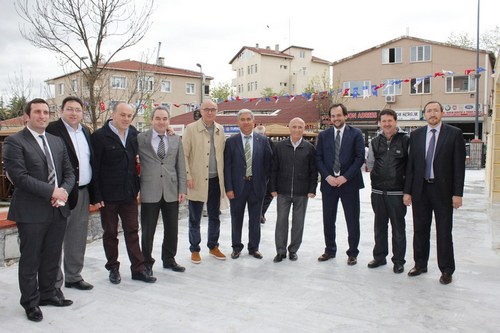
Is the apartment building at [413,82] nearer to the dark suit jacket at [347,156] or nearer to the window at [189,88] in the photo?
the window at [189,88]

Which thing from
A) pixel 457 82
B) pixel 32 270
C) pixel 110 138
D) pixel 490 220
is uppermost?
pixel 457 82

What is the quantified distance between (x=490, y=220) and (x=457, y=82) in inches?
938

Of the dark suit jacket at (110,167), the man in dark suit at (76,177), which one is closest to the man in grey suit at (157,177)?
the dark suit jacket at (110,167)

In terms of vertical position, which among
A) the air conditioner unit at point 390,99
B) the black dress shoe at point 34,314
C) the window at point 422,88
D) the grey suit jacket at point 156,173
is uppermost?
the window at point 422,88

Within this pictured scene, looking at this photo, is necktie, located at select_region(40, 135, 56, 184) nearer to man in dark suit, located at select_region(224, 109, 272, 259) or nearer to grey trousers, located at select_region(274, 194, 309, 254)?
man in dark suit, located at select_region(224, 109, 272, 259)

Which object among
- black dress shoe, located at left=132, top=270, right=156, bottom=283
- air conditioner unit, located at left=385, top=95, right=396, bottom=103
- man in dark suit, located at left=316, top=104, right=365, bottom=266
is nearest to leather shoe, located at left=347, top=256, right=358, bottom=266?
man in dark suit, located at left=316, top=104, right=365, bottom=266

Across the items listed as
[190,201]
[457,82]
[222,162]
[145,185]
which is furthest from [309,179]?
[457,82]

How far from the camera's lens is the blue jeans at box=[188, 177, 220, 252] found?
4.78 meters

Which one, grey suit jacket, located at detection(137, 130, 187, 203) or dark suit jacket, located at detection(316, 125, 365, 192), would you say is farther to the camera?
dark suit jacket, located at detection(316, 125, 365, 192)

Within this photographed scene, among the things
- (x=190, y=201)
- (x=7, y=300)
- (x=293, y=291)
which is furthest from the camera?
(x=190, y=201)

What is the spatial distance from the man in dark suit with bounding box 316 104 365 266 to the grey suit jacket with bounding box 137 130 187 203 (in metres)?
1.63

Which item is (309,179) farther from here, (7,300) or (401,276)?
(7,300)

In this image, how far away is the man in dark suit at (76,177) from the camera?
145 inches

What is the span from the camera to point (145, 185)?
4238 mm
